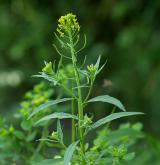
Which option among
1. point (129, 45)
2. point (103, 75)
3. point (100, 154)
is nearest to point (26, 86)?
point (103, 75)

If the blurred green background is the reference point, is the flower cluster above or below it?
below

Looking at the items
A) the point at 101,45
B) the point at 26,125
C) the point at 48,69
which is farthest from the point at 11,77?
the point at 48,69

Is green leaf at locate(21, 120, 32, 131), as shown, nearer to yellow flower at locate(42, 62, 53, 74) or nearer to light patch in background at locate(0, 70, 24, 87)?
yellow flower at locate(42, 62, 53, 74)

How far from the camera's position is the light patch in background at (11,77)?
471 centimetres

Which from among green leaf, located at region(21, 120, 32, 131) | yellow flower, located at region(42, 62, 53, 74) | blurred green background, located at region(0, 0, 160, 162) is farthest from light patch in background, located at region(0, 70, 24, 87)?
yellow flower, located at region(42, 62, 53, 74)

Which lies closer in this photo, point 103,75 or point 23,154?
point 23,154

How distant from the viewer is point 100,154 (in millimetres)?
1455

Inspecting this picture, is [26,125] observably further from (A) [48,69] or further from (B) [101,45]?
(B) [101,45]

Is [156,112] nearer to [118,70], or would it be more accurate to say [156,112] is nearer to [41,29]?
[118,70]

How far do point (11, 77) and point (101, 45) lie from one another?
80 centimetres

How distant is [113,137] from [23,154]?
29 cm

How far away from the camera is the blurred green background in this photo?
426 centimetres

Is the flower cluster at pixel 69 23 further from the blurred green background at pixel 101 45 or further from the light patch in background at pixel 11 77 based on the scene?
the light patch in background at pixel 11 77

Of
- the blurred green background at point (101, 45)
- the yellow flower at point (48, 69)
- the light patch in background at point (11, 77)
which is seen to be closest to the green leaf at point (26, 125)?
the yellow flower at point (48, 69)
